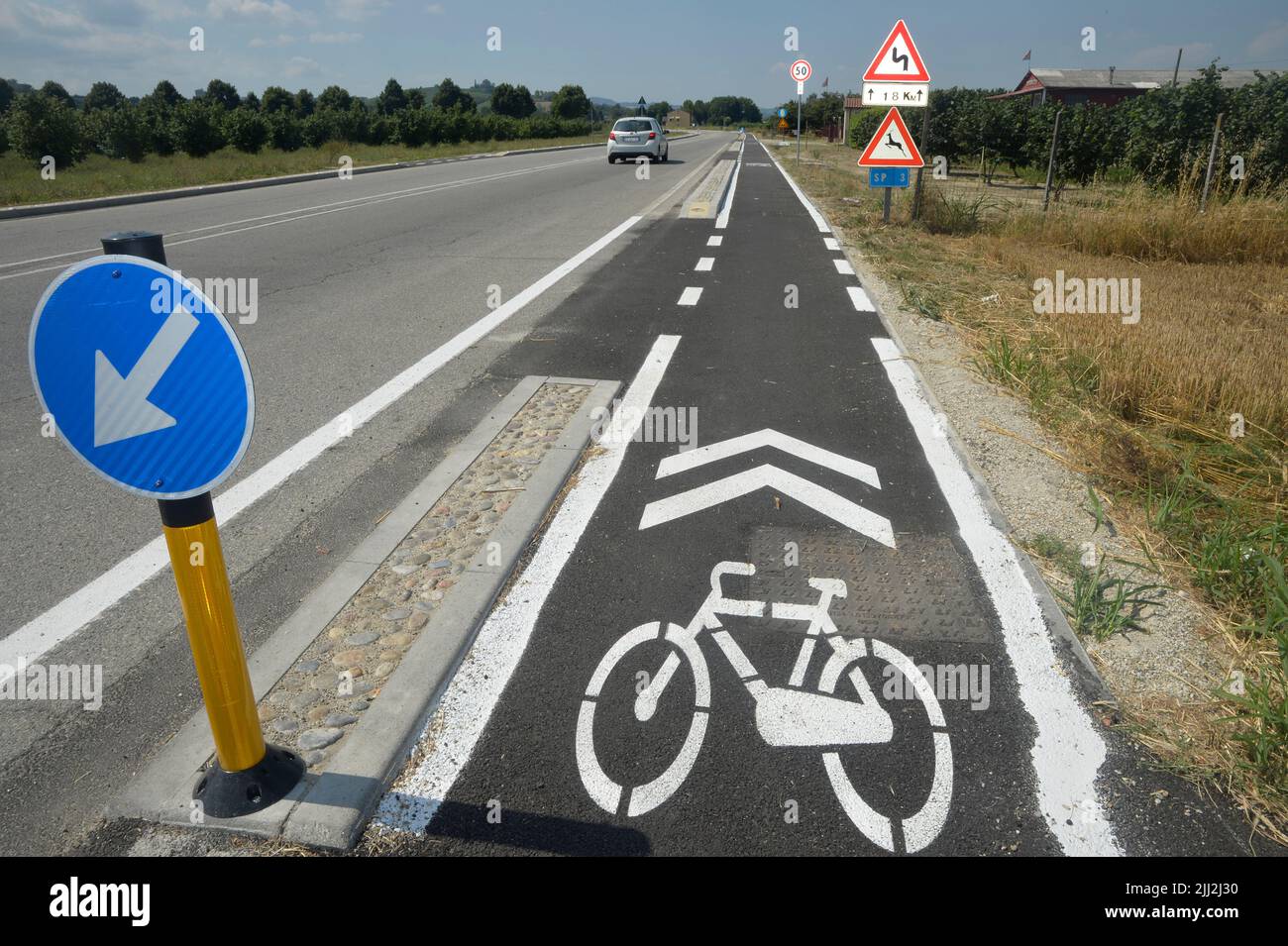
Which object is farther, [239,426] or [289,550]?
[289,550]

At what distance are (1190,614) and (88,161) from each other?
1776 inches

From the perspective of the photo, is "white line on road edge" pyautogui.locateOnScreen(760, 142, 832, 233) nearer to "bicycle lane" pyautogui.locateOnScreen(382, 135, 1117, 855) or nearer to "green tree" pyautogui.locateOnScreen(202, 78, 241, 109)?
"bicycle lane" pyautogui.locateOnScreen(382, 135, 1117, 855)

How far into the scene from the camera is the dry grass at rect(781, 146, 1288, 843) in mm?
2740

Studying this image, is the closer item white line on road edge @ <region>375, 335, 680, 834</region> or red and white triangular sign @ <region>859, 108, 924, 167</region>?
white line on road edge @ <region>375, 335, 680, 834</region>

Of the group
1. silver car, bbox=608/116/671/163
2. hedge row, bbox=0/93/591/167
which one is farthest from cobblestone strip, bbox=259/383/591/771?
hedge row, bbox=0/93/591/167

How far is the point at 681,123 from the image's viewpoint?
508 ft

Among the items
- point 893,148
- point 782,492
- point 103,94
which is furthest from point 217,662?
point 103,94

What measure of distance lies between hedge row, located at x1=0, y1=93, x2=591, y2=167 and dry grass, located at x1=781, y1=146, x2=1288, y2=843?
36.2 meters

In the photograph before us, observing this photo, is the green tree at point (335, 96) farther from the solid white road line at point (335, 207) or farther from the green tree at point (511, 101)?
the solid white road line at point (335, 207)

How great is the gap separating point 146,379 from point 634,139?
3334 cm

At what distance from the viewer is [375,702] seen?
2773 millimetres
